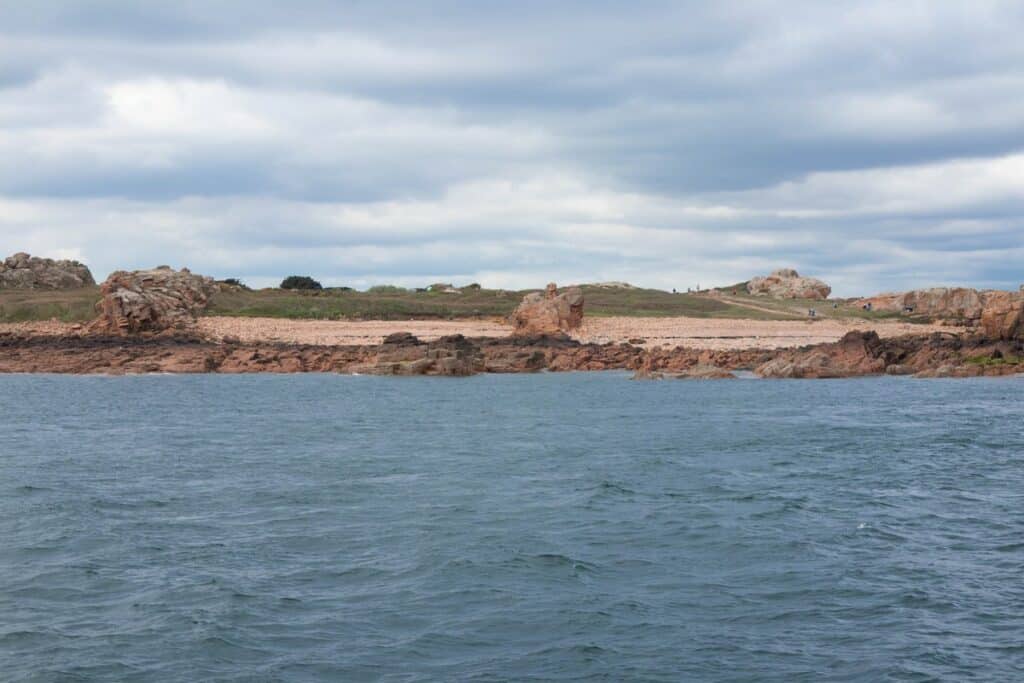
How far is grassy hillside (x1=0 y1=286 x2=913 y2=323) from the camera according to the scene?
7650 cm

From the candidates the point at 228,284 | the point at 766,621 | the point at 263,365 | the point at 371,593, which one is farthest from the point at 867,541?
the point at 228,284

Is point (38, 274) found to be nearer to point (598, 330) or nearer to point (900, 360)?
point (598, 330)

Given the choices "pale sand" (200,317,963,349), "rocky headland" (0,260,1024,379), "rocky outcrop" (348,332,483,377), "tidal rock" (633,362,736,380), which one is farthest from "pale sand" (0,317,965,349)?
"tidal rock" (633,362,736,380)

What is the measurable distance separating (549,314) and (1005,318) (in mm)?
28997

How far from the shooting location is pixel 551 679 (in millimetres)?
10273

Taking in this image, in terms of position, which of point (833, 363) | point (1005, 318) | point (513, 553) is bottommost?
point (513, 553)

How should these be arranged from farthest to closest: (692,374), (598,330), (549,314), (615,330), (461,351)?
(615,330) < (598,330) < (549,314) < (461,351) < (692,374)

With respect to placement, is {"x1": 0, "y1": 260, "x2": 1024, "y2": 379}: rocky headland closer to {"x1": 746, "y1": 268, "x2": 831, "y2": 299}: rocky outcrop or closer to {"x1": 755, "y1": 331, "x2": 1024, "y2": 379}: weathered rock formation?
{"x1": 755, "y1": 331, "x2": 1024, "y2": 379}: weathered rock formation

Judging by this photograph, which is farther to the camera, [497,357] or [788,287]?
[788,287]

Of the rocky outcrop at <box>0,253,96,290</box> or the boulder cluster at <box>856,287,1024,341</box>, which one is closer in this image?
the rocky outcrop at <box>0,253,96,290</box>

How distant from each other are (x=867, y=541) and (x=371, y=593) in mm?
7328

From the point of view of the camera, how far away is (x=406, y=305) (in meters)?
89.3

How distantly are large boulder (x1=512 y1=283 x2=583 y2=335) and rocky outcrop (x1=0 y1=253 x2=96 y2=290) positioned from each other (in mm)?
38377

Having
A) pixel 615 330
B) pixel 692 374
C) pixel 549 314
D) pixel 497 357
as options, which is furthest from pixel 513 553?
pixel 615 330
